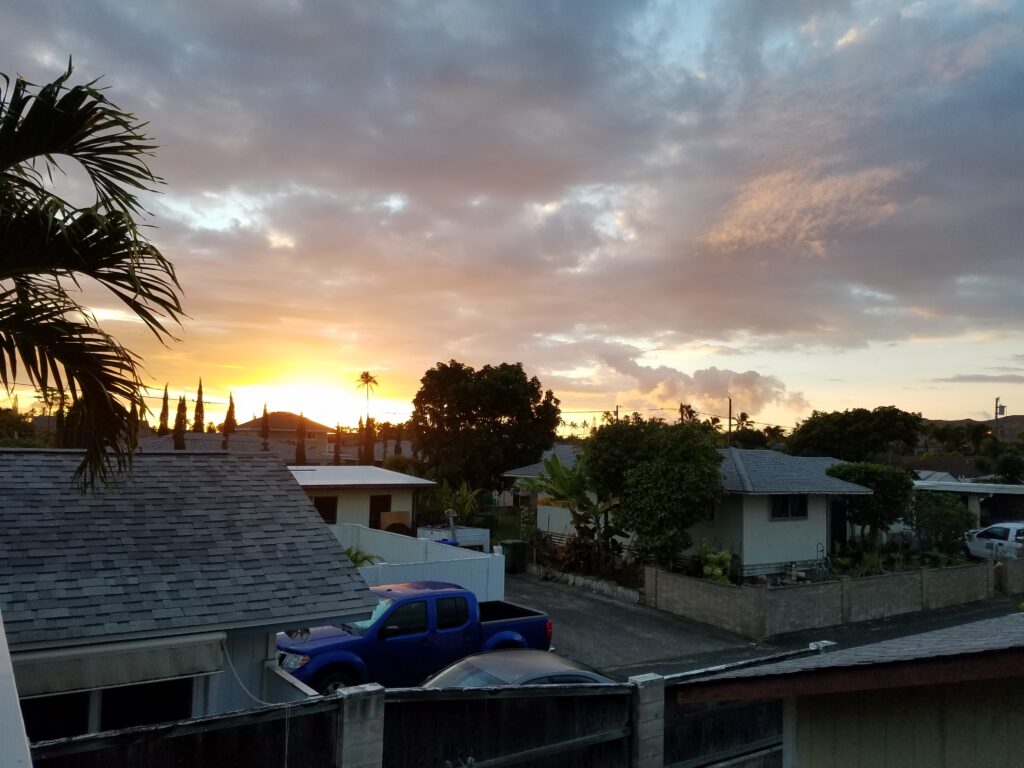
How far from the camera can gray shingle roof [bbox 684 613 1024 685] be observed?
4254 millimetres

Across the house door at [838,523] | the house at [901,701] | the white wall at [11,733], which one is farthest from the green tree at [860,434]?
the white wall at [11,733]

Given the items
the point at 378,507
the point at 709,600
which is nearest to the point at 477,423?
the point at 378,507

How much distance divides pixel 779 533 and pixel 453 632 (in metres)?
14.8

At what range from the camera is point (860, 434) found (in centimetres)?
6153

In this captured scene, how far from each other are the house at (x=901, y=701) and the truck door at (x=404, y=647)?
7790 mm

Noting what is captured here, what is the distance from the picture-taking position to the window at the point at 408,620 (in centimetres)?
1254

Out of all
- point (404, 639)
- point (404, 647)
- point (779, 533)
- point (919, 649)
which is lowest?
point (404, 647)

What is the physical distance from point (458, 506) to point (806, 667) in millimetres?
29024

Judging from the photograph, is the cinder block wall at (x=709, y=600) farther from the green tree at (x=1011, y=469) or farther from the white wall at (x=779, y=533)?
the green tree at (x=1011, y=469)

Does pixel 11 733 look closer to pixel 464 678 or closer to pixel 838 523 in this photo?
pixel 464 678

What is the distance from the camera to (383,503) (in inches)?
1127

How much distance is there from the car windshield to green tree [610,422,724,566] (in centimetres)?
1230

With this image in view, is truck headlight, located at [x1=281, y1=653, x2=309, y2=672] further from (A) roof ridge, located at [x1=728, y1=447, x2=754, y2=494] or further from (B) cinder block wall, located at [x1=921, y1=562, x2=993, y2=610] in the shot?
(B) cinder block wall, located at [x1=921, y1=562, x2=993, y2=610]

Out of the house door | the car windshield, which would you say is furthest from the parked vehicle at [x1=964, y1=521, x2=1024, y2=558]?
the car windshield
